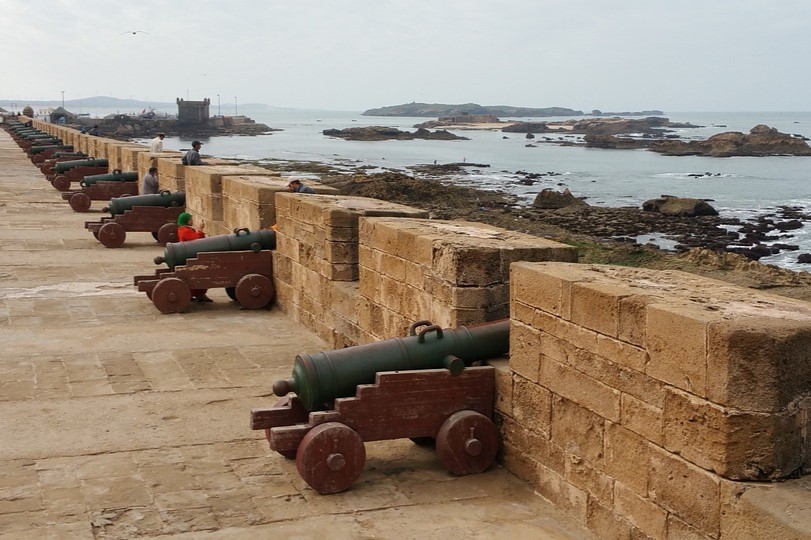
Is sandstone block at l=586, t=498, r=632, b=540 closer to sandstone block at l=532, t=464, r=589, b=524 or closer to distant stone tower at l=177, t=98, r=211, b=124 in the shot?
sandstone block at l=532, t=464, r=589, b=524

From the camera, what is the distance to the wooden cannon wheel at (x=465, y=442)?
4.85m

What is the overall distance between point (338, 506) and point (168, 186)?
35.5 ft

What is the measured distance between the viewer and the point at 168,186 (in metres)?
14.6

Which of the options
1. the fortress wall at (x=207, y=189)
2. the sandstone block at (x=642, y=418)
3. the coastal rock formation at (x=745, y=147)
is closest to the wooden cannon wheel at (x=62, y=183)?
the fortress wall at (x=207, y=189)

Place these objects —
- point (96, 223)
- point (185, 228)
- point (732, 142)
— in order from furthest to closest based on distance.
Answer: point (732, 142) → point (96, 223) → point (185, 228)

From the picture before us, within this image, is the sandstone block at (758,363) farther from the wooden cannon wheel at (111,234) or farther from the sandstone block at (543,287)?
the wooden cannon wheel at (111,234)

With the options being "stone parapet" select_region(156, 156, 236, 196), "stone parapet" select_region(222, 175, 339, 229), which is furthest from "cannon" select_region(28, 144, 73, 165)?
"stone parapet" select_region(222, 175, 339, 229)

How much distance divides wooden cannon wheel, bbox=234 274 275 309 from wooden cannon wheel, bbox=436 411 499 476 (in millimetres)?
4624

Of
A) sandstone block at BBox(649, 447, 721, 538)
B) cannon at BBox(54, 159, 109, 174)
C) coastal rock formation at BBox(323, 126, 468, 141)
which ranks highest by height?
coastal rock formation at BBox(323, 126, 468, 141)

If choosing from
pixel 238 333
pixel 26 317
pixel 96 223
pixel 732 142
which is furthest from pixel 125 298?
pixel 732 142

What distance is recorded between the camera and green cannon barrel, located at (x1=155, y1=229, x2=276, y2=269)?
360 inches

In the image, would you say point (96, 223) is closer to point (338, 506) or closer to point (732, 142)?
point (338, 506)

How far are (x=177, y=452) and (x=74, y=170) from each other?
16149 millimetres

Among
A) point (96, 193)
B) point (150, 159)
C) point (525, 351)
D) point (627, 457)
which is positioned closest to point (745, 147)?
point (96, 193)
